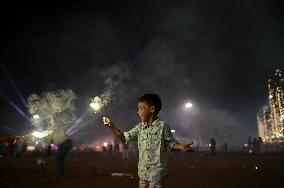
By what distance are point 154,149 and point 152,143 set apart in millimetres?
92

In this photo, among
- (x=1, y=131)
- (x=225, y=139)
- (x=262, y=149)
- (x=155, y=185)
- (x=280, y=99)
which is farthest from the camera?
(x=225, y=139)

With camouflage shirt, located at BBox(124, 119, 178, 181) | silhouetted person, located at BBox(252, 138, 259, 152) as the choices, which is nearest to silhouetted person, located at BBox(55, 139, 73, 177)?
camouflage shirt, located at BBox(124, 119, 178, 181)

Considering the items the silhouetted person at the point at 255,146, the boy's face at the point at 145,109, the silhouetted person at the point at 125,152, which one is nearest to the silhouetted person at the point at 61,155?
the boy's face at the point at 145,109

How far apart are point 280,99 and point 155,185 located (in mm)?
66304

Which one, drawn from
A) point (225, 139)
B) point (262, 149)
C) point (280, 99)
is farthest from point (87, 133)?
point (262, 149)

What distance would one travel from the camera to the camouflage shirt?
4668mm

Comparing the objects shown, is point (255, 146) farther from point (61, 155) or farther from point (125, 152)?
point (61, 155)

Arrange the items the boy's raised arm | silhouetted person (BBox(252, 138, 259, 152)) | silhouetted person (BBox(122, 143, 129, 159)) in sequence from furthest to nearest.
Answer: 1. silhouetted person (BBox(252, 138, 259, 152))
2. silhouetted person (BBox(122, 143, 129, 159))
3. the boy's raised arm

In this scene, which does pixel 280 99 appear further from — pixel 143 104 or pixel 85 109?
pixel 143 104

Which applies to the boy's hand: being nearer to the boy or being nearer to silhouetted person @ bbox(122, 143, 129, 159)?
the boy

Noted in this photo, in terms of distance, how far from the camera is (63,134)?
1520 centimetres

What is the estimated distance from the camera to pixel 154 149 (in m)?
4.80

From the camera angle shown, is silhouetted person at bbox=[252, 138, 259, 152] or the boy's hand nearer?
the boy's hand

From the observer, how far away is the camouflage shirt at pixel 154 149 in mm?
4668
